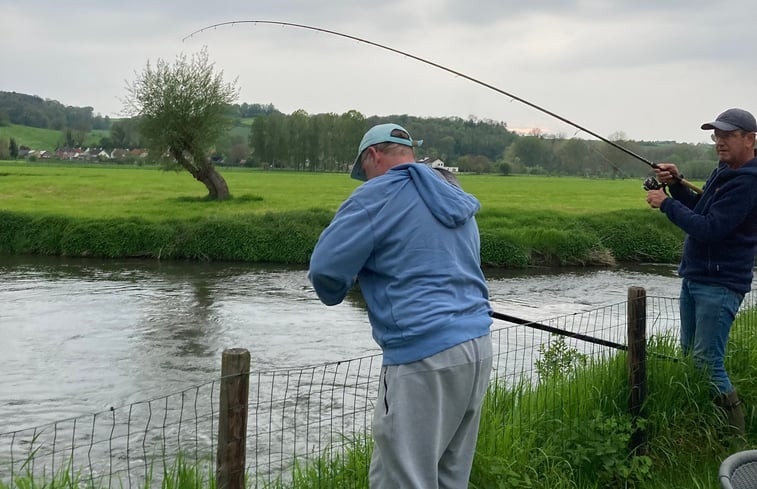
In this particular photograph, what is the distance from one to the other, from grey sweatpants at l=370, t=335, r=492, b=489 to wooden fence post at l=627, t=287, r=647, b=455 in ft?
7.66

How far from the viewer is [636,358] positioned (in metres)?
5.17

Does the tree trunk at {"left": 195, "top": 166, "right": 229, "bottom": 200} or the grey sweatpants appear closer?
the grey sweatpants

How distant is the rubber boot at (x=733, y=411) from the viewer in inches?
207

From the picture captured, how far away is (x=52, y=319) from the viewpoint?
44.1 ft

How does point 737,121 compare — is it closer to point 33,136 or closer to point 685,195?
point 685,195

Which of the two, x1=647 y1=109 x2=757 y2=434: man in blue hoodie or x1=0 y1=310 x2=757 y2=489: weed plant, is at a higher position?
x1=647 y1=109 x2=757 y2=434: man in blue hoodie

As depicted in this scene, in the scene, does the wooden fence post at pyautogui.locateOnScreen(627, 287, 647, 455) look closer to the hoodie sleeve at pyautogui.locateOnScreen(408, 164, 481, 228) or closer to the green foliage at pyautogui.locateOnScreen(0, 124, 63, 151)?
the hoodie sleeve at pyautogui.locateOnScreen(408, 164, 481, 228)

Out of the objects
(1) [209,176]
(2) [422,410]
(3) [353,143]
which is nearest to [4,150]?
(3) [353,143]

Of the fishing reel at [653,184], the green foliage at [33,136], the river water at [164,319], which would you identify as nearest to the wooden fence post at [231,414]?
the fishing reel at [653,184]

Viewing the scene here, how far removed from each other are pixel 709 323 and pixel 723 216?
73 centimetres

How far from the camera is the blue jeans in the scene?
4957 millimetres

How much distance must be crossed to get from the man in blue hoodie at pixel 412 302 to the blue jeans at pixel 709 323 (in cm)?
246

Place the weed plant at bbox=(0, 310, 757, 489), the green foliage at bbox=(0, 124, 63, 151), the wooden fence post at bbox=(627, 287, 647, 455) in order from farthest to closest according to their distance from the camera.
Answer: the green foliage at bbox=(0, 124, 63, 151) → the wooden fence post at bbox=(627, 287, 647, 455) → the weed plant at bbox=(0, 310, 757, 489)

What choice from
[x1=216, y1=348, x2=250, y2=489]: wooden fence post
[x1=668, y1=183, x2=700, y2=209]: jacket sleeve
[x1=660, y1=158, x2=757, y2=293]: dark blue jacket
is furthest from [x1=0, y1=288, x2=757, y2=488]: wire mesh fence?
[x1=668, y1=183, x2=700, y2=209]: jacket sleeve
